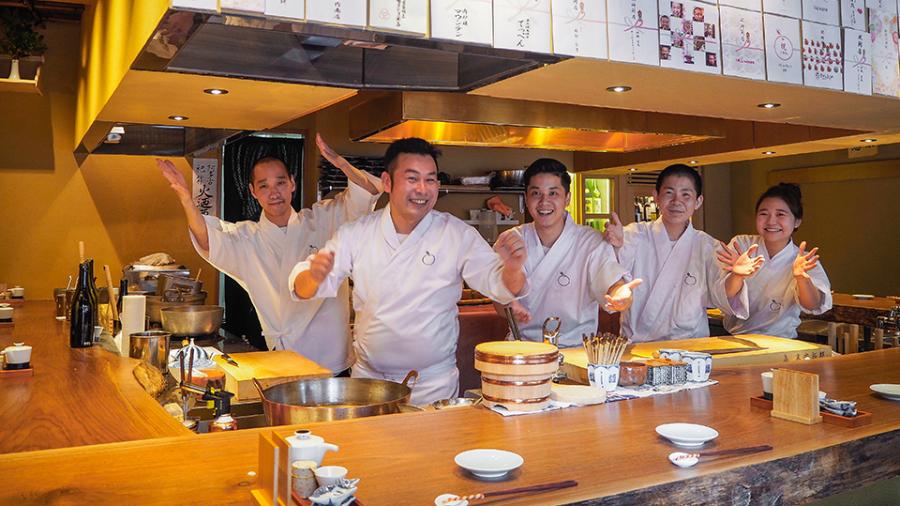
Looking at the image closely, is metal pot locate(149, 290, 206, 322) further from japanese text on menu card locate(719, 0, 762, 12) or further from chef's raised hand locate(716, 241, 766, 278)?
japanese text on menu card locate(719, 0, 762, 12)

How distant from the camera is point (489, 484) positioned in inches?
54.7

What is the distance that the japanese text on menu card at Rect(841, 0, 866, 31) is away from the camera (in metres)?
3.08

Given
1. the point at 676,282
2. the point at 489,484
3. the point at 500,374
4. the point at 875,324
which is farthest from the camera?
the point at 875,324

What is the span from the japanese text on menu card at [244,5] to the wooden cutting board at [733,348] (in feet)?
5.02

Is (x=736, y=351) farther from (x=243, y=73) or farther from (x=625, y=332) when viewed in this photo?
(x=243, y=73)

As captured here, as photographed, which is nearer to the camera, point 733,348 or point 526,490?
point 526,490

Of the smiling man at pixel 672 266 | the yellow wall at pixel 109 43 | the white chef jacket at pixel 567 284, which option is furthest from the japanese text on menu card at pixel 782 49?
the yellow wall at pixel 109 43

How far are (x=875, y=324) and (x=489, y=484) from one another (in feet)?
16.3

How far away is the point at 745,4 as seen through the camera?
2.79m

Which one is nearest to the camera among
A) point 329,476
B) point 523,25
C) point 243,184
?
point 329,476

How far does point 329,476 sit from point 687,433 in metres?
0.89

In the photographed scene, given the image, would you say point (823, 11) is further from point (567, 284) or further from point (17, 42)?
point (17, 42)

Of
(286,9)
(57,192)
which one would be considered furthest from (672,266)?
(57,192)

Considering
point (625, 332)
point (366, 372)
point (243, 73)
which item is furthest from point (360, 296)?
point (625, 332)
